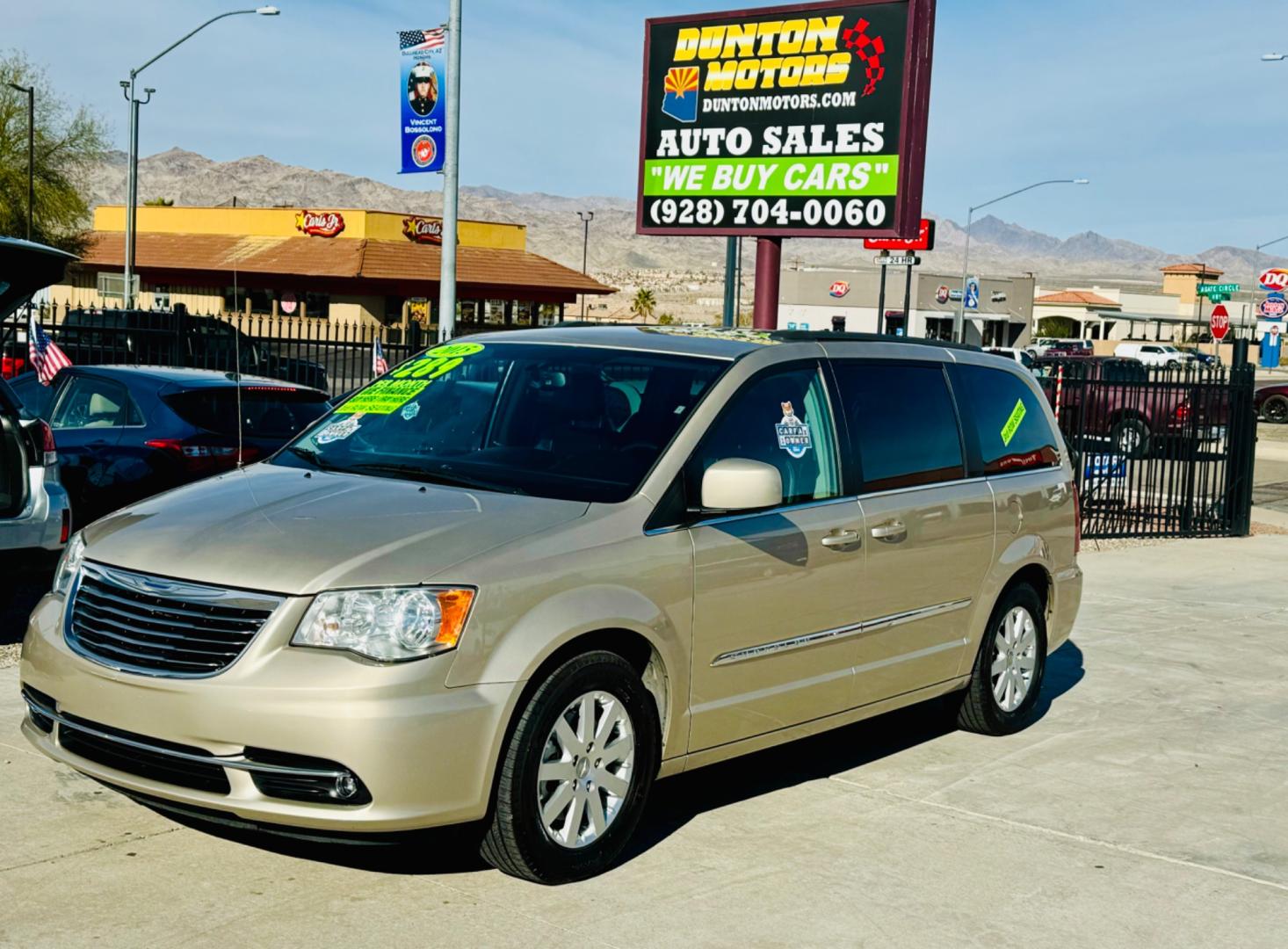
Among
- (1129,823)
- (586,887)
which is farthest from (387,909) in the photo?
(1129,823)

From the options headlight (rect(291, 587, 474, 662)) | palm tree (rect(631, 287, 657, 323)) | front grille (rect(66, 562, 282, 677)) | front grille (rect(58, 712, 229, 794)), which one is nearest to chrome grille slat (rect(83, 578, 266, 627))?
front grille (rect(66, 562, 282, 677))

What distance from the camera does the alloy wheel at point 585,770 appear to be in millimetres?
4980

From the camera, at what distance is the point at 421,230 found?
Answer: 204 feet

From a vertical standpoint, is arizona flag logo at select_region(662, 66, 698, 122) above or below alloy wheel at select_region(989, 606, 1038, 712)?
above

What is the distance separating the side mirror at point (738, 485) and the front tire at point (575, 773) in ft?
2.15

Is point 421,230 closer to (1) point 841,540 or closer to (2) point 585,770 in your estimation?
(1) point 841,540

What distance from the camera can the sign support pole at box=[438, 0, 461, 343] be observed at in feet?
60.3

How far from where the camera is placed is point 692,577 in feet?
17.8

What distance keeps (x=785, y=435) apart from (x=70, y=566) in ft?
8.77

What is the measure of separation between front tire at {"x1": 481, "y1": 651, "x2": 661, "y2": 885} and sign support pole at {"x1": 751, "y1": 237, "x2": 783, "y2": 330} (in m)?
11.8

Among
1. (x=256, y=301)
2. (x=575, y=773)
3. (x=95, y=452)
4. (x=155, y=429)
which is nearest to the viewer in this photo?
(x=575, y=773)

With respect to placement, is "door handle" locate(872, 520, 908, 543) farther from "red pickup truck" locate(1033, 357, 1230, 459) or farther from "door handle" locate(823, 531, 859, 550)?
"red pickup truck" locate(1033, 357, 1230, 459)

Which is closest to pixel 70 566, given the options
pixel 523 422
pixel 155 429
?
pixel 523 422

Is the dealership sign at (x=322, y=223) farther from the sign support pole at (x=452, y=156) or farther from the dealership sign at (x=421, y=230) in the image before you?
the sign support pole at (x=452, y=156)
